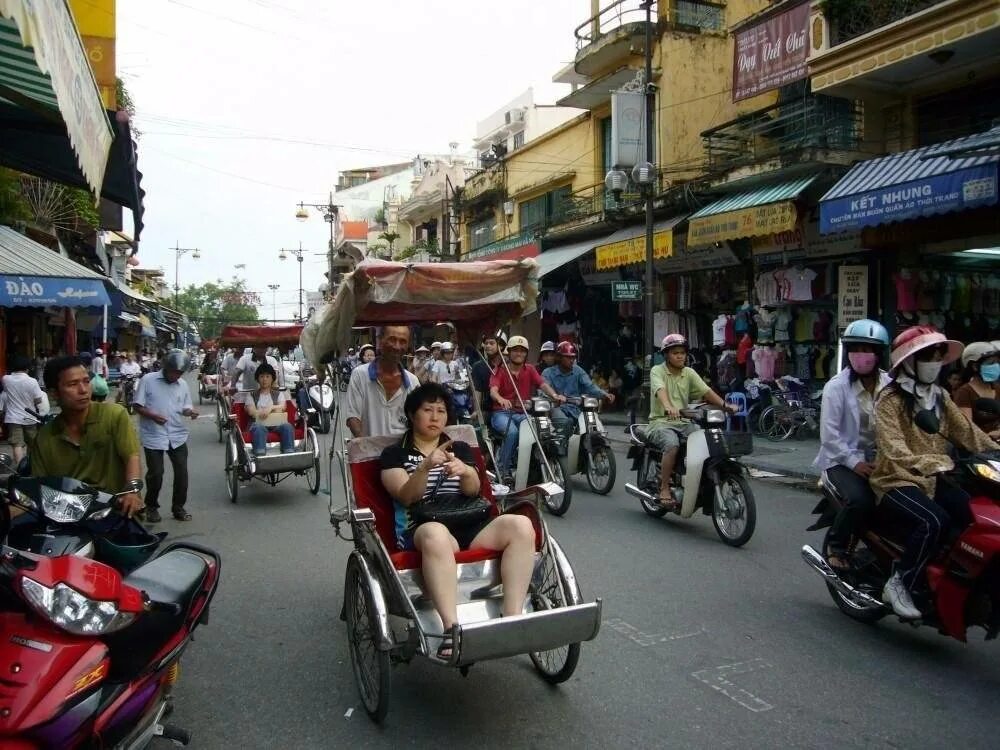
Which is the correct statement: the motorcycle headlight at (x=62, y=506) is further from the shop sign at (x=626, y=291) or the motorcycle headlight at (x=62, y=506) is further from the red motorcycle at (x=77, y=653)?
the shop sign at (x=626, y=291)

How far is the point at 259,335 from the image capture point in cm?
1252

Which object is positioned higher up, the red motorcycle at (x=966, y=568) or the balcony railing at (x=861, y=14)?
the balcony railing at (x=861, y=14)

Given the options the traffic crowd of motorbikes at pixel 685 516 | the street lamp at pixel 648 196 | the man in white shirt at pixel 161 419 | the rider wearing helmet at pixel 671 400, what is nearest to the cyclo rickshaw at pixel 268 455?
the man in white shirt at pixel 161 419

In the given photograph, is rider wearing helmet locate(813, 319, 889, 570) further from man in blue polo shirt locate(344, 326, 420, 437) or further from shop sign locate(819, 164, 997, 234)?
shop sign locate(819, 164, 997, 234)

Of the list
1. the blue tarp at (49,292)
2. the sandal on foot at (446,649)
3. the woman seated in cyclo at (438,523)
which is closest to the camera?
the sandal on foot at (446,649)

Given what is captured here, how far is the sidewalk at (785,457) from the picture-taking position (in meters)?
10.3

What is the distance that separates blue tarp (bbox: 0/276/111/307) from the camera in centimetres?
853

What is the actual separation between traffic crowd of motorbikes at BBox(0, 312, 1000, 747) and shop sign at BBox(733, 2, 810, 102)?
740 centimetres

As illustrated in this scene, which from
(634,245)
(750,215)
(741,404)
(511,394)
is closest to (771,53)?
(750,215)

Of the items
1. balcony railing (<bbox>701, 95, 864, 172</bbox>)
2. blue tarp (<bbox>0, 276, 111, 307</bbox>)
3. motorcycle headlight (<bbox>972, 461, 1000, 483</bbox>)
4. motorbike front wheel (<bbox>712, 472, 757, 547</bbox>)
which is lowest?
motorbike front wheel (<bbox>712, 472, 757, 547</bbox>)

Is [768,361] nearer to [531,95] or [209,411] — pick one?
[209,411]

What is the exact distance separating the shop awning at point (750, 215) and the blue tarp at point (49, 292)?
923 cm

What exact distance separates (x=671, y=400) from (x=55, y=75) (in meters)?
5.92

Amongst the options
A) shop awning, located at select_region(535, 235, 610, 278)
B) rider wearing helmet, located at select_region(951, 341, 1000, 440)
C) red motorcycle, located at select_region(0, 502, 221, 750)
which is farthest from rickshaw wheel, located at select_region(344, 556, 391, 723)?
shop awning, located at select_region(535, 235, 610, 278)
